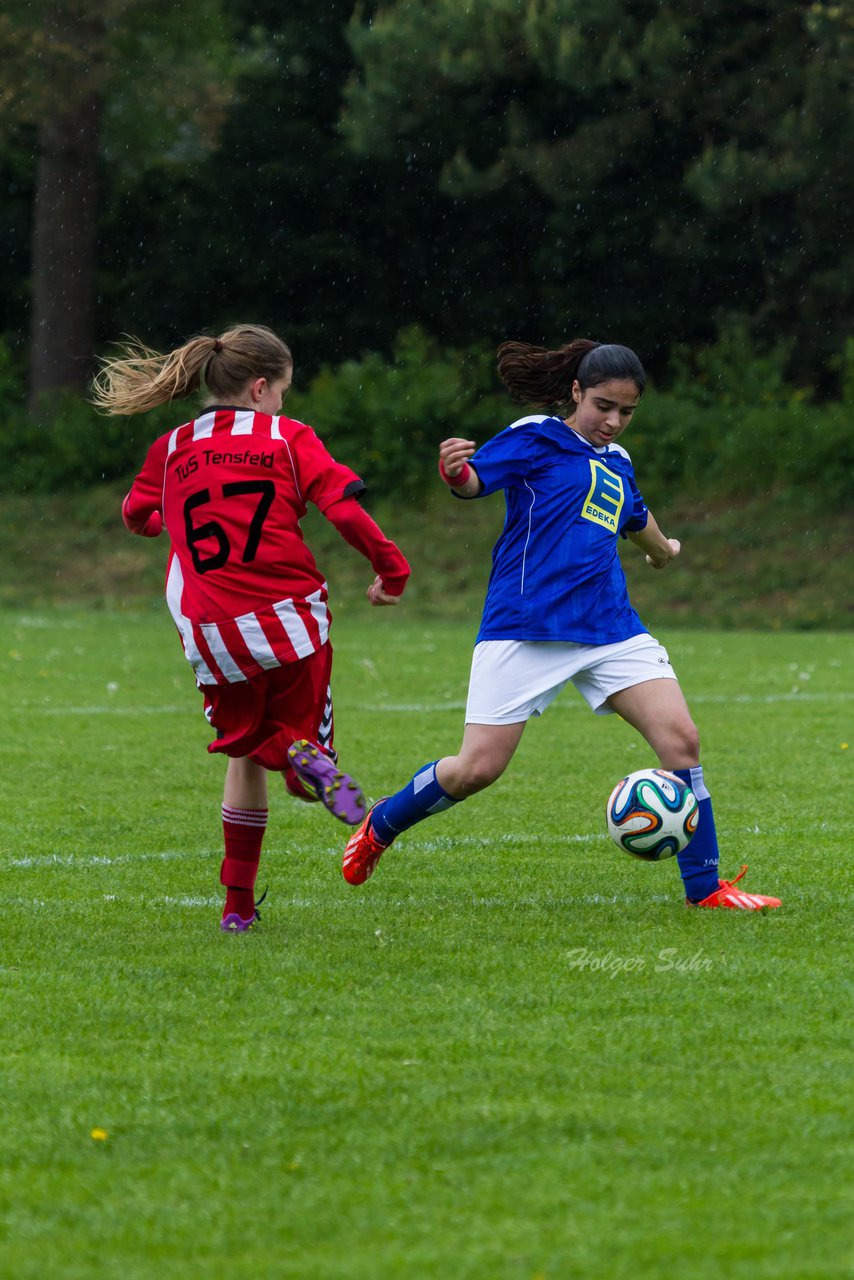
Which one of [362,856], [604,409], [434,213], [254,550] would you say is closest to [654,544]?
[604,409]

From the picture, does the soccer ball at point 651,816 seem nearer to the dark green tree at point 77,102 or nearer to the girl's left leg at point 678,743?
the girl's left leg at point 678,743

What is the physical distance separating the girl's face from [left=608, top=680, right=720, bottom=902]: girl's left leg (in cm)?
76

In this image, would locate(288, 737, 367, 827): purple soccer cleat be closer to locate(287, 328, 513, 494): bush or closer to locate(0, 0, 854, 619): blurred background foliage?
locate(0, 0, 854, 619): blurred background foliage

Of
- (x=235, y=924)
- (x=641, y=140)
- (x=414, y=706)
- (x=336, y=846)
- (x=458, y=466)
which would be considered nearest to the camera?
(x=458, y=466)

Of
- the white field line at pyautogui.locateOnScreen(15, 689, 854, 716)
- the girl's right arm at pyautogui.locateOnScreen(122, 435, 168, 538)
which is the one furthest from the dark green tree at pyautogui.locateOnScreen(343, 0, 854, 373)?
the girl's right arm at pyautogui.locateOnScreen(122, 435, 168, 538)

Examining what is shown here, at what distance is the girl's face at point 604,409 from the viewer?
5.21 meters

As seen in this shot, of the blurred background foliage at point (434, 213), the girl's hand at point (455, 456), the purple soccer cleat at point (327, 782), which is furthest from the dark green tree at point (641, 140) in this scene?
the purple soccer cleat at point (327, 782)

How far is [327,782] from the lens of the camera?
4.64m

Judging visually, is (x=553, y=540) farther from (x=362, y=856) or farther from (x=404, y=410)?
(x=404, y=410)

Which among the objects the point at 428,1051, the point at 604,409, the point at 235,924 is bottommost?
the point at 235,924

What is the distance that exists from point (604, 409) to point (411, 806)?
4.33ft

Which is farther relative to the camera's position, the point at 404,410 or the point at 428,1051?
the point at 404,410

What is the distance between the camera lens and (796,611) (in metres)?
21.2

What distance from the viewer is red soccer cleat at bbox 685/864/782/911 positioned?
5234 mm
